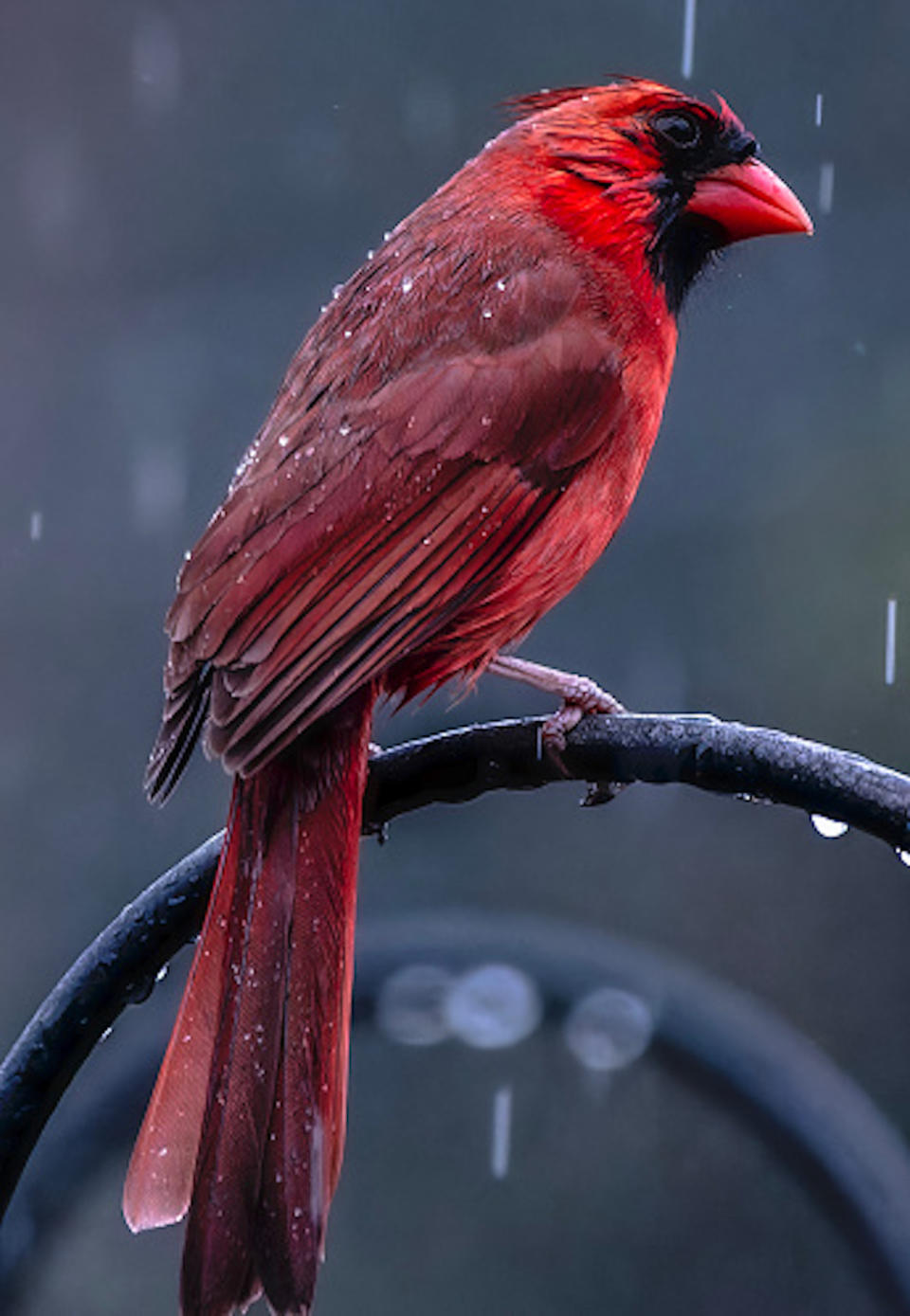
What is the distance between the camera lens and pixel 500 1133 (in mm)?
3701

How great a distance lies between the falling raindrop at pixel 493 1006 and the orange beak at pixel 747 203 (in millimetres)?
760

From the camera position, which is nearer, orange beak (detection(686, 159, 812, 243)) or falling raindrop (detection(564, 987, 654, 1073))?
falling raindrop (detection(564, 987, 654, 1073))

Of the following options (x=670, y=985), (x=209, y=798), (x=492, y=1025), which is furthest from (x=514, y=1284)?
(x=670, y=985)

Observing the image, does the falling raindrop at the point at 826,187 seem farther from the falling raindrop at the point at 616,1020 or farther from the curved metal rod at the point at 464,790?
the curved metal rod at the point at 464,790

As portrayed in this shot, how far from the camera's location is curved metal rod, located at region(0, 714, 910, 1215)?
1280mm

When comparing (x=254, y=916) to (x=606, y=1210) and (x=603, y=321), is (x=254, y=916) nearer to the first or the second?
(x=603, y=321)

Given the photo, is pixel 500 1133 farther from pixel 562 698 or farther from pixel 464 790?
pixel 464 790

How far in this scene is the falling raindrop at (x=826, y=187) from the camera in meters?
3.31

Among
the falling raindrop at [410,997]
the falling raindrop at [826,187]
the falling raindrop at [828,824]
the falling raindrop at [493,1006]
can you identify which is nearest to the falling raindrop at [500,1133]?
the falling raindrop at [493,1006]

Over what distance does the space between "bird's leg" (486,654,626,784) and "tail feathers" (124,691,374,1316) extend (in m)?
0.17

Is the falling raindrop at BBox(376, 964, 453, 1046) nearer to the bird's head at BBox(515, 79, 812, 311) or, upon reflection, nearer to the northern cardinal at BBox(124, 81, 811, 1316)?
the northern cardinal at BBox(124, 81, 811, 1316)

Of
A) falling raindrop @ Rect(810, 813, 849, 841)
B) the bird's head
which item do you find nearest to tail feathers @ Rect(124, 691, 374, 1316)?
falling raindrop @ Rect(810, 813, 849, 841)

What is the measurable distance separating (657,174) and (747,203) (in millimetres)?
93

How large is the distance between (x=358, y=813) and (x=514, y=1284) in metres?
2.45
